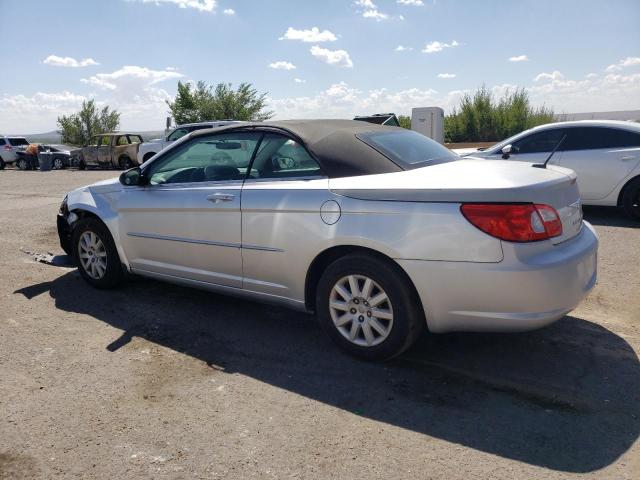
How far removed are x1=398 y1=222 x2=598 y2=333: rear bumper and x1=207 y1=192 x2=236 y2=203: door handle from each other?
1.48m

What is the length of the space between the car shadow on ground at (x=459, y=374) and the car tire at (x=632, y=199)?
4357 mm

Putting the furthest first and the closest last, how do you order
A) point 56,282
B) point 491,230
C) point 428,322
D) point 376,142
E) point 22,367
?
1. point 56,282
2. point 376,142
3. point 22,367
4. point 428,322
5. point 491,230

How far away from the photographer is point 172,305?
4871 millimetres

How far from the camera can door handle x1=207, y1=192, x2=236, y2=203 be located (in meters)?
4.06

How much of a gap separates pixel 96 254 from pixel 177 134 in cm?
1312

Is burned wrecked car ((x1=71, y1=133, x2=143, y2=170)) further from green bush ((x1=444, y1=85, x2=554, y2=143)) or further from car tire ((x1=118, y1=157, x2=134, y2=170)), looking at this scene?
green bush ((x1=444, y1=85, x2=554, y2=143))

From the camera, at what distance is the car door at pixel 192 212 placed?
4.14m

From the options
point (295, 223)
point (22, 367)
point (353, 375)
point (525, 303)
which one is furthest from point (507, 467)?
point (22, 367)

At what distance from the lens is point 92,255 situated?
17.2 feet

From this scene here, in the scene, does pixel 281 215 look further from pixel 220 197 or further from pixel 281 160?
pixel 220 197

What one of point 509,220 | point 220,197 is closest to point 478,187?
point 509,220

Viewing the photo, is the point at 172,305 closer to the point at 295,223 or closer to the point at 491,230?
the point at 295,223

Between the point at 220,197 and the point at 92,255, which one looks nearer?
the point at 220,197

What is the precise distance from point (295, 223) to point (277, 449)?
153 centimetres
